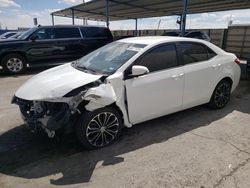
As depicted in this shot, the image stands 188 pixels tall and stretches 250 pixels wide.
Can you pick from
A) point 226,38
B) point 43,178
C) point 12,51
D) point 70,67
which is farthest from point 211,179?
point 226,38

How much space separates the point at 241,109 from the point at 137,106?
285cm

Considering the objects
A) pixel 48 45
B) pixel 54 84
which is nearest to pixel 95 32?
pixel 48 45

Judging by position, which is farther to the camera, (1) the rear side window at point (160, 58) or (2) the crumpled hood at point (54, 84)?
(1) the rear side window at point (160, 58)

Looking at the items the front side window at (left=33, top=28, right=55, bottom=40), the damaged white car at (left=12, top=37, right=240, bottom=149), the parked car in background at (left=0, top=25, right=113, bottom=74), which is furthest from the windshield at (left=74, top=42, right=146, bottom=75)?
the front side window at (left=33, top=28, right=55, bottom=40)

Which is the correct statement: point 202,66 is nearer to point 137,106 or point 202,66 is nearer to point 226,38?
point 137,106

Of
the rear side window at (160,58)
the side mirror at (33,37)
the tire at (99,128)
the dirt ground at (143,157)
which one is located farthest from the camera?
the side mirror at (33,37)

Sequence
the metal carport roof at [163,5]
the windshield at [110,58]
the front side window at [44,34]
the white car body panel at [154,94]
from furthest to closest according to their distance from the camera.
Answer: the metal carport roof at [163,5]
the front side window at [44,34]
the windshield at [110,58]
the white car body panel at [154,94]

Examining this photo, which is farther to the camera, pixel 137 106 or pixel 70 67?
pixel 70 67

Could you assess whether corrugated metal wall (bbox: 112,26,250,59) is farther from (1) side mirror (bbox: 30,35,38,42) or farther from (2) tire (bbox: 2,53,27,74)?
(2) tire (bbox: 2,53,27,74)

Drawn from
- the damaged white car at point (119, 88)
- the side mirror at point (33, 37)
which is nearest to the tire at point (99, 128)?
the damaged white car at point (119, 88)

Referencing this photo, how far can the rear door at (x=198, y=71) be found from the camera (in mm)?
4316

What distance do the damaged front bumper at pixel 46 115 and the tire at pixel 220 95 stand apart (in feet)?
10.4

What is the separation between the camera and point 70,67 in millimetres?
4250

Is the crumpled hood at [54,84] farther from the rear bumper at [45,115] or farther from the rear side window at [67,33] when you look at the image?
the rear side window at [67,33]
